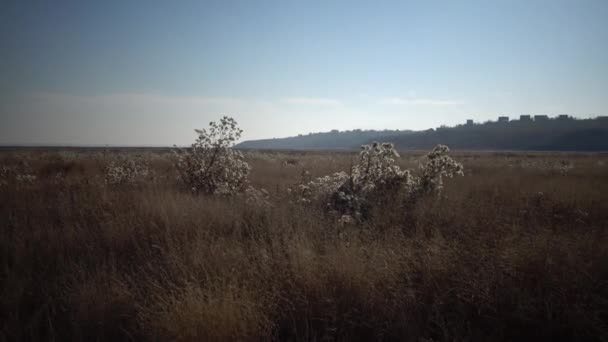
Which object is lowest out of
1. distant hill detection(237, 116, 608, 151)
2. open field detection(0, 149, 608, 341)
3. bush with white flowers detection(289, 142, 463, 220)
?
open field detection(0, 149, 608, 341)

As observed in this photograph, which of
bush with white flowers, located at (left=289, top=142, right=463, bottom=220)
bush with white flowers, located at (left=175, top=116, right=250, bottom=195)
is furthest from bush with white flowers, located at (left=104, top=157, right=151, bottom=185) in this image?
bush with white flowers, located at (left=289, top=142, right=463, bottom=220)

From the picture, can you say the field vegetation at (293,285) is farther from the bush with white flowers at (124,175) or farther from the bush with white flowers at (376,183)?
the bush with white flowers at (124,175)

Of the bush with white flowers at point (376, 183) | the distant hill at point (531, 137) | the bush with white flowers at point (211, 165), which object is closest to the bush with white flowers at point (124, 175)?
the bush with white flowers at point (211, 165)

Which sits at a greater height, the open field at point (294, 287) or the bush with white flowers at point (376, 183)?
the bush with white flowers at point (376, 183)

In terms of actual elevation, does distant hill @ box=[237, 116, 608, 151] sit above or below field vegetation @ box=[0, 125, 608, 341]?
above

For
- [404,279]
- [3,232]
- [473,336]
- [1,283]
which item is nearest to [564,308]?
→ [473,336]

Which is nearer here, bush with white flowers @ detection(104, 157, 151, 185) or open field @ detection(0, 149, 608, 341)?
open field @ detection(0, 149, 608, 341)

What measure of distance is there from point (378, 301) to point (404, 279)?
0.57 metres

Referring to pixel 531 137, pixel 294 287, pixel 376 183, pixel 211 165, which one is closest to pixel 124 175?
pixel 211 165

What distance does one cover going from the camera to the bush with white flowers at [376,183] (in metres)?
6.43

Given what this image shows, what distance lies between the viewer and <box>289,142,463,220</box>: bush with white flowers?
6434mm

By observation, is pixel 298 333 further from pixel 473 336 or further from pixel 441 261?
pixel 441 261

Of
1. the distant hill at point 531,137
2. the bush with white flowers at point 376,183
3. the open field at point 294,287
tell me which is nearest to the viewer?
the open field at point 294,287

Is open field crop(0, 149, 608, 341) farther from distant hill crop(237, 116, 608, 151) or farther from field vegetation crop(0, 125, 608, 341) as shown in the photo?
distant hill crop(237, 116, 608, 151)
